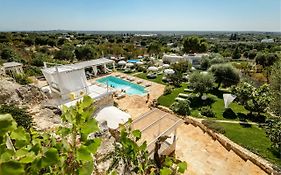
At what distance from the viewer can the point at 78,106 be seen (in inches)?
44.8

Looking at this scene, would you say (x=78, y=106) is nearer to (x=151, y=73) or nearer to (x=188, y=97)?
(x=188, y=97)

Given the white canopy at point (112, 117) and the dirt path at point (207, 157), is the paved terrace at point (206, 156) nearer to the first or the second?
the dirt path at point (207, 157)

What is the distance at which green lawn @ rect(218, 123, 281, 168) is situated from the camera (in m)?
11.4

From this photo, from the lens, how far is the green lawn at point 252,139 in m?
11.4

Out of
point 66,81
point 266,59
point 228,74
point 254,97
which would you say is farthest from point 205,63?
point 66,81

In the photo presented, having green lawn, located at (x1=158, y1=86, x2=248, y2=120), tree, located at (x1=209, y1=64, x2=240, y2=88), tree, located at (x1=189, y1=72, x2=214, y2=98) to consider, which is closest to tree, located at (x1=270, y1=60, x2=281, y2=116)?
green lawn, located at (x1=158, y1=86, x2=248, y2=120)

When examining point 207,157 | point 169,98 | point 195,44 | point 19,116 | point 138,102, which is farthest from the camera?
point 195,44

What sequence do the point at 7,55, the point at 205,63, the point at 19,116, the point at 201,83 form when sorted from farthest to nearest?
the point at 205,63
the point at 7,55
the point at 201,83
the point at 19,116

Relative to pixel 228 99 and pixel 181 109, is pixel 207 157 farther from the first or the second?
pixel 228 99

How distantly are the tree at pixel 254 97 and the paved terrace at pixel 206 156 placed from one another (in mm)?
6422

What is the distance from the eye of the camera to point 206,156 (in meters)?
11.0

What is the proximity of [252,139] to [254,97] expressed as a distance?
5.78 metres

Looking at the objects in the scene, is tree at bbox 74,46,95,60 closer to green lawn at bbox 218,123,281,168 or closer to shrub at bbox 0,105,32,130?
green lawn at bbox 218,123,281,168

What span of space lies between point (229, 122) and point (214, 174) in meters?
7.54
